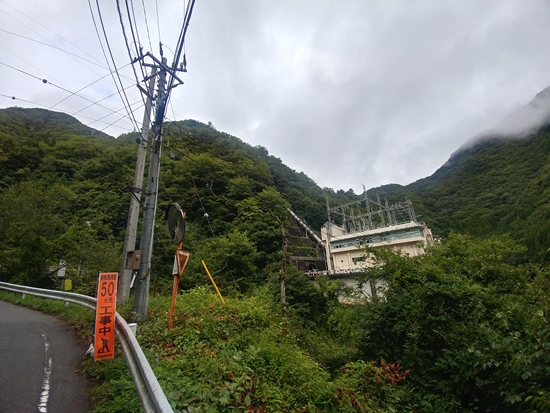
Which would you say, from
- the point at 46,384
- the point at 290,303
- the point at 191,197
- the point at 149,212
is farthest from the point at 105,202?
the point at 46,384

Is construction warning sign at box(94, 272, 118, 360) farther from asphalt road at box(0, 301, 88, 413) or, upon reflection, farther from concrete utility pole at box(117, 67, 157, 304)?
concrete utility pole at box(117, 67, 157, 304)

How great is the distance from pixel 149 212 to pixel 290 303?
46.0ft

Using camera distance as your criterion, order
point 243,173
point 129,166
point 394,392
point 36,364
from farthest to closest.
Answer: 1. point 243,173
2. point 129,166
3. point 394,392
4. point 36,364

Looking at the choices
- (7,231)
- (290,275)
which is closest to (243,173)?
(290,275)

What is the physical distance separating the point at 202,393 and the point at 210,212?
97.7ft

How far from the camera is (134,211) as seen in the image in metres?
9.20

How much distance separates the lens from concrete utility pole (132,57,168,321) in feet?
22.1

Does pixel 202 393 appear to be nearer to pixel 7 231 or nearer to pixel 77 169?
pixel 7 231

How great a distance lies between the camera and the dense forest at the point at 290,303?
4.41 meters

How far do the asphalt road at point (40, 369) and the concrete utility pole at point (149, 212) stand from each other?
146 cm

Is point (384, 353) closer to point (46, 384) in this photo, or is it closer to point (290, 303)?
point (46, 384)

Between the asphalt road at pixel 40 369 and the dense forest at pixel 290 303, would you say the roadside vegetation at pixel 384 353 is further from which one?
the asphalt road at pixel 40 369

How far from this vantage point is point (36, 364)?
14.7 ft

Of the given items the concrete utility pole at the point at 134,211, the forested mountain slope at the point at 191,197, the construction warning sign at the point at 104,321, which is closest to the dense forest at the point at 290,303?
the forested mountain slope at the point at 191,197
